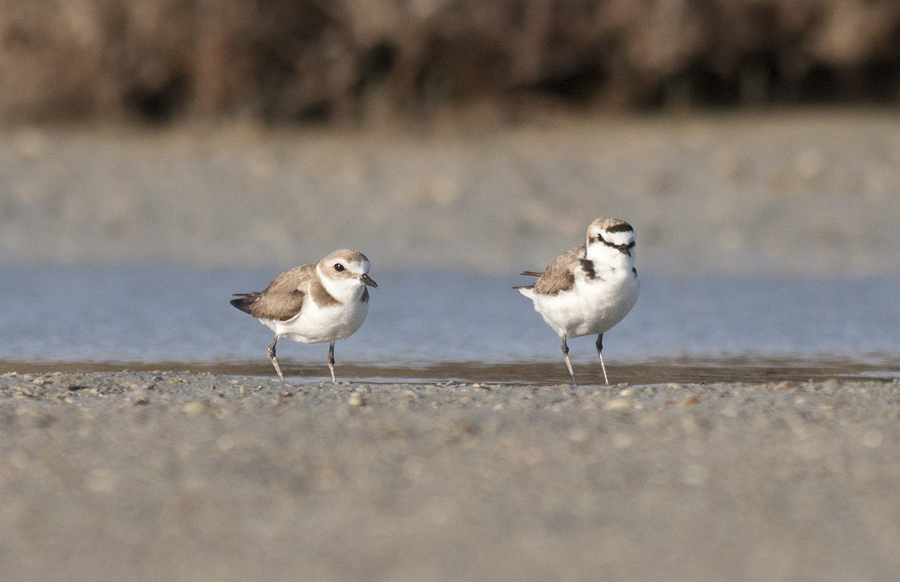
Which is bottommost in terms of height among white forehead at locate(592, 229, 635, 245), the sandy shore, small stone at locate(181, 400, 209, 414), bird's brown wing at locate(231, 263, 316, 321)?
the sandy shore

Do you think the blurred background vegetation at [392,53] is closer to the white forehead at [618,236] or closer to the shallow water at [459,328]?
the shallow water at [459,328]

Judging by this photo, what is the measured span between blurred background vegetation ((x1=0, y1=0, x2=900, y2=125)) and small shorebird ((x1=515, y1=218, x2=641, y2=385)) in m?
8.40

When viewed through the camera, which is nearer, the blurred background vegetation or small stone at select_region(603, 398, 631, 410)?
small stone at select_region(603, 398, 631, 410)

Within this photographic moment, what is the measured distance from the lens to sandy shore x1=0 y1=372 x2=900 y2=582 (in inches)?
145

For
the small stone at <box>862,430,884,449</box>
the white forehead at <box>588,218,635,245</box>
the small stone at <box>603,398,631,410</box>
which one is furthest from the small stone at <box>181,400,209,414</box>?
the small stone at <box>862,430,884,449</box>

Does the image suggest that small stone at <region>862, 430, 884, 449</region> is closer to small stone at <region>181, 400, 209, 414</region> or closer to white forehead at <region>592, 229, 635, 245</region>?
white forehead at <region>592, 229, 635, 245</region>

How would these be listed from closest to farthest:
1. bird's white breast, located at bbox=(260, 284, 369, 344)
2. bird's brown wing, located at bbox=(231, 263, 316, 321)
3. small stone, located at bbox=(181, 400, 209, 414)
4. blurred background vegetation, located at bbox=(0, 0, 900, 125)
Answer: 1. small stone, located at bbox=(181, 400, 209, 414)
2. bird's white breast, located at bbox=(260, 284, 369, 344)
3. bird's brown wing, located at bbox=(231, 263, 316, 321)
4. blurred background vegetation, located at bbox=(0, 0, 900, 125)

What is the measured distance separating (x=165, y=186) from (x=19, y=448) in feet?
29.3

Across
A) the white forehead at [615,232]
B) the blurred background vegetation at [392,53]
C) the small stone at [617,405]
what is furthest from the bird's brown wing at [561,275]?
the blurred background vegetation at [392,53]

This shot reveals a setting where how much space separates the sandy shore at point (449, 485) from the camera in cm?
368

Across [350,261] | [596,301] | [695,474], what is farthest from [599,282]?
[695,474]

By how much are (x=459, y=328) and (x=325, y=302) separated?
2.24 metres

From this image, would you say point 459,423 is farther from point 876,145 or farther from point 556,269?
point 876,145

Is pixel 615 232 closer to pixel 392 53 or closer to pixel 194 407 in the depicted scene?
pixel 194 407
